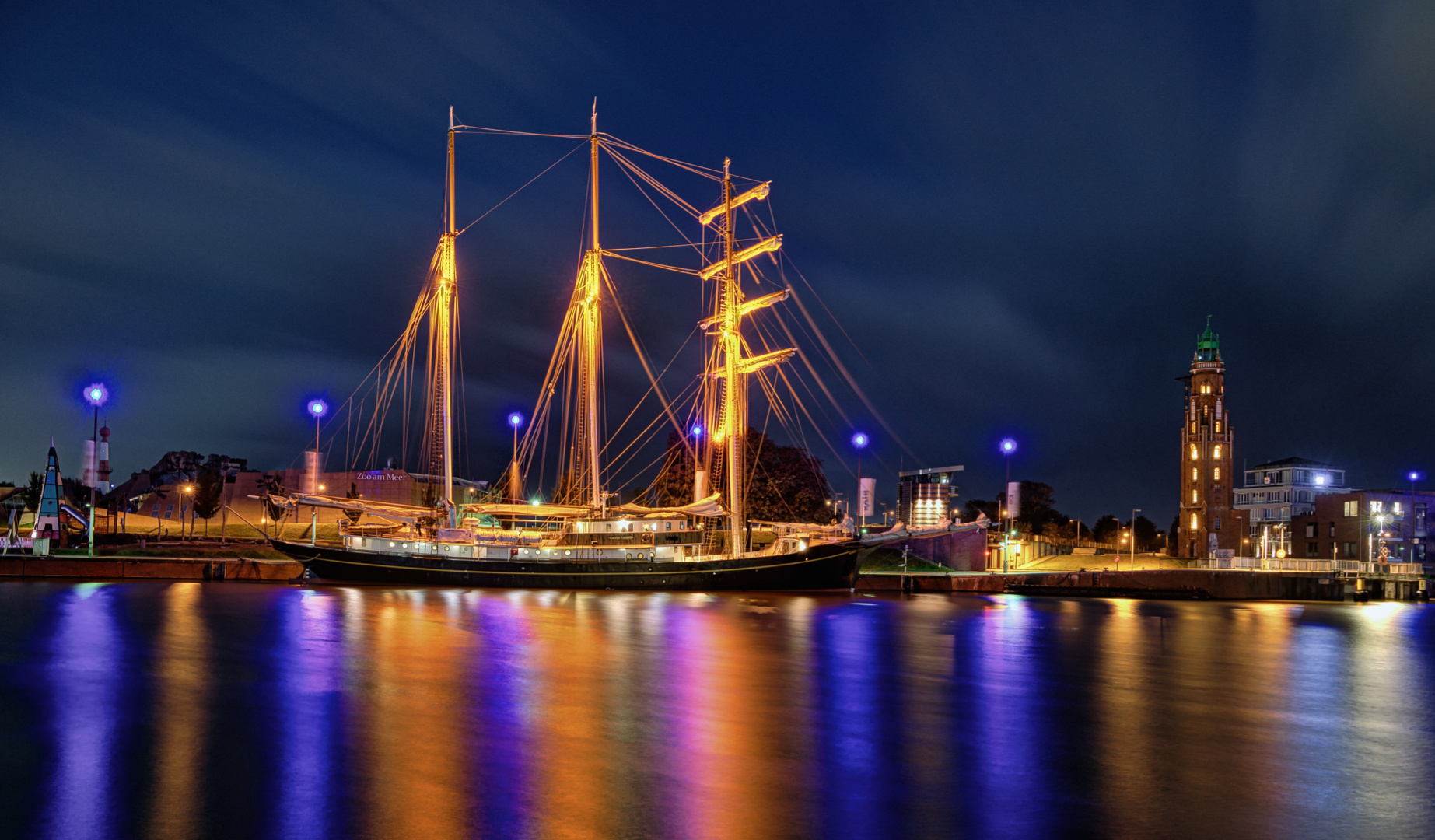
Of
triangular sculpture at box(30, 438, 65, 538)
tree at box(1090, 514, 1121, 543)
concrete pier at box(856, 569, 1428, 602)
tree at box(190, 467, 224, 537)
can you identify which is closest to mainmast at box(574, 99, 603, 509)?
concrete pier at box(856, 569, 1428, 602)

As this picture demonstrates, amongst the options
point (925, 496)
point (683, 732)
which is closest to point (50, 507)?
point (683, 732)

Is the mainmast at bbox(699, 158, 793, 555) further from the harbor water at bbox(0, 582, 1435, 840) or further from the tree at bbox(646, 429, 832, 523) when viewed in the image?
the harbor water at bbox(0, 582, 1435, 840)

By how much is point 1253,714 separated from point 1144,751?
7463 millimetres

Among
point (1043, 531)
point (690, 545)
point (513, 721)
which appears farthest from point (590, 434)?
point (1043, 531)

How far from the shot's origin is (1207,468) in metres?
129

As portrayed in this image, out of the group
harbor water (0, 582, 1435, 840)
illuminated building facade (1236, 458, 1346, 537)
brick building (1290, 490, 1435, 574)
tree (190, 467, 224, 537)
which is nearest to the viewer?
harbor water (0, 582, 1435, 840)

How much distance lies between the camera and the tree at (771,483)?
91.1m

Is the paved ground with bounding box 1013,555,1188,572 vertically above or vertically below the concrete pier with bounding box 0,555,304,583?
below

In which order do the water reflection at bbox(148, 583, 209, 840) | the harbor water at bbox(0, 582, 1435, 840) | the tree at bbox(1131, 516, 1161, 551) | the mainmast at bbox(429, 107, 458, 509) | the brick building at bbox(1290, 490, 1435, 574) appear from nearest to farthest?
the water reflection at bbox(148, 583, 209, 840) < the harbor water at bbox(0, 582, 1435, 840) < the mainmast at bbox(429, 107, 458, 509) < the brick building at bbox(1290, 490, 1435, 574) < the tree at bbox(1131, 516, 1161, 551)

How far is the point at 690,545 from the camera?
217 feet

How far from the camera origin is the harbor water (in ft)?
44.2

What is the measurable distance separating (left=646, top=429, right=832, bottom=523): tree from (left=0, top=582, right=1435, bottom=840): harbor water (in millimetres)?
49494

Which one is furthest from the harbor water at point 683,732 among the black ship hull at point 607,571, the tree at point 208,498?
the tree at point 208,498

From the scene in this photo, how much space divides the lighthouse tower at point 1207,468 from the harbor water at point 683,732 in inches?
3662
